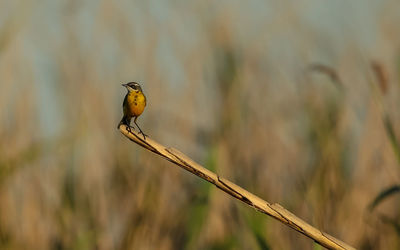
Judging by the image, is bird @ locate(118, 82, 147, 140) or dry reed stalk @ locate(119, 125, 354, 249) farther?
bird @ locate(118, 82, 147, 140)

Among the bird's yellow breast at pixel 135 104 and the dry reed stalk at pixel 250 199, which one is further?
the bird's yellow breast at pixel 135 104

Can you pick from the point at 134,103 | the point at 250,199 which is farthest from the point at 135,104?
the point at 250,199

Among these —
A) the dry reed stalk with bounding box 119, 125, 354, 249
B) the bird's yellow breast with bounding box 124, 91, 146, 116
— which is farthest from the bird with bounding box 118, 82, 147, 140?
the dry reed stalk with bounding box 119, 125, 354, 249

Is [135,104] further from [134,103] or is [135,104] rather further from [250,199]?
[250,199]

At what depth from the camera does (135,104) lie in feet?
4.55

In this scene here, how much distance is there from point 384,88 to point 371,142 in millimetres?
1565

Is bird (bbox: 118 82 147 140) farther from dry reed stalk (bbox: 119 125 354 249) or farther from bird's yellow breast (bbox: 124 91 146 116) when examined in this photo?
dry reed stalk (bbox: 119 125 354 249)

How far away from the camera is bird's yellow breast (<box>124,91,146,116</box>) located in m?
1.35

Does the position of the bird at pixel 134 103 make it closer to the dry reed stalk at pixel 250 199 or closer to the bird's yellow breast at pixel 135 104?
the bird's yellow breast at pixel 135 104

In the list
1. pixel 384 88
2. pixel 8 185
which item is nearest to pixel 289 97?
pixel 8 185

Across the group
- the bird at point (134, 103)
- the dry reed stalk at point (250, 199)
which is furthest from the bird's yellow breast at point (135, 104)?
the dry reed stalk at point (250, 199)

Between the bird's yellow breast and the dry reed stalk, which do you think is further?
the bird's yellow breast

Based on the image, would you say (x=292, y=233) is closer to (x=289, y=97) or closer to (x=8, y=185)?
(x=289, y=97)

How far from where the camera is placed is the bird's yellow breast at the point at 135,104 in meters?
1.35
